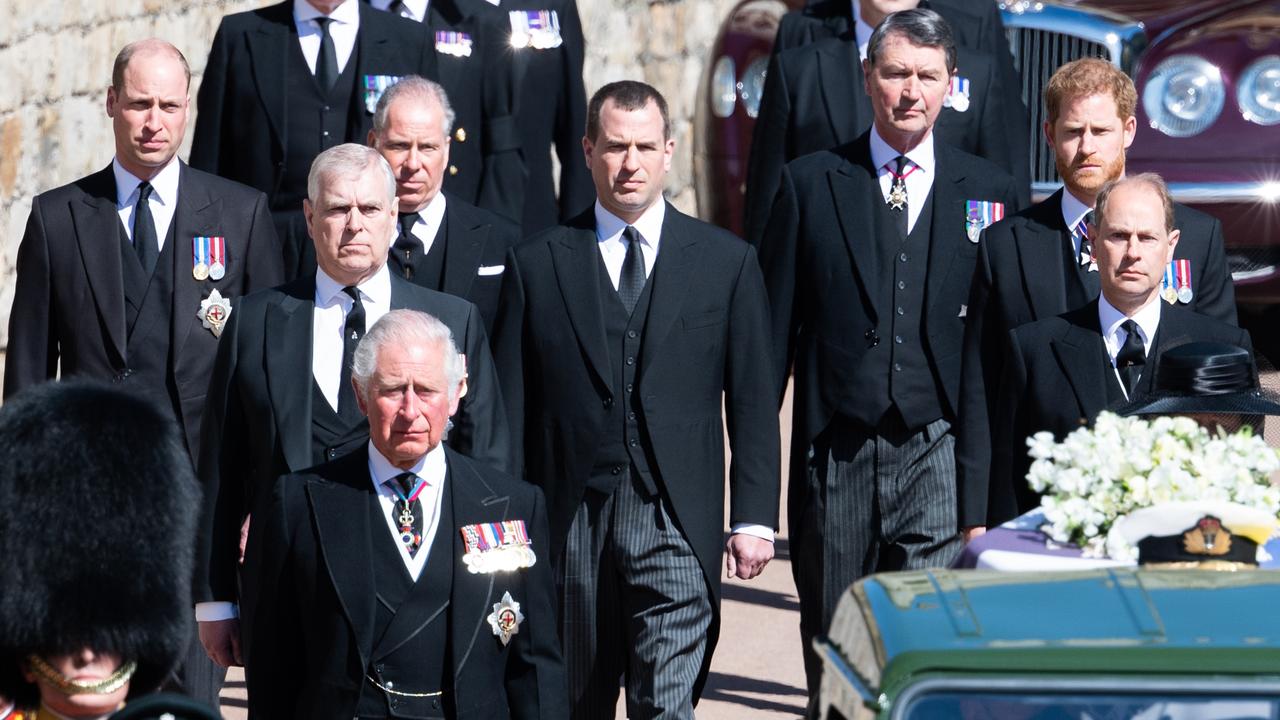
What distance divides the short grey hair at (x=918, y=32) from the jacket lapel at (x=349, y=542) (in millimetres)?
2334

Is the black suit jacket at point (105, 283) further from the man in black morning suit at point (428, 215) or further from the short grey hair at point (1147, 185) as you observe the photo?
the short grey hair at point (1147, 185)

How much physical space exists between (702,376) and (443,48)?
2.49 meters

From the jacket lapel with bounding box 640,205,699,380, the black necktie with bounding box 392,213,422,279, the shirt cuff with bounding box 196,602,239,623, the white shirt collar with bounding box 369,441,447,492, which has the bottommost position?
the shirt cuff with bounding box 196,602,239,623

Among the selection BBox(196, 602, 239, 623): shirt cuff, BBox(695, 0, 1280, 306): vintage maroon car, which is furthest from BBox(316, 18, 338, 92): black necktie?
BBox(695, 0, 1280, 306): vintage maroon car

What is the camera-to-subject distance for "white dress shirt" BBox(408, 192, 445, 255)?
766cm

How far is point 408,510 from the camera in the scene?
6.00 m

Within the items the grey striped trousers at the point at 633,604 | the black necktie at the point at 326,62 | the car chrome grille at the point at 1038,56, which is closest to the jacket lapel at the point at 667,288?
the grey striped trousers at the point at 633,604

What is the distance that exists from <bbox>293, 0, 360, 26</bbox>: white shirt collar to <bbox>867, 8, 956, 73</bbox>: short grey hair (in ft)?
6.12

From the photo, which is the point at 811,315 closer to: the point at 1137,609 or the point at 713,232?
the point at 713,232

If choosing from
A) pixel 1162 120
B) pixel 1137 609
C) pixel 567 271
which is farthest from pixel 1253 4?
pixel 1137 609

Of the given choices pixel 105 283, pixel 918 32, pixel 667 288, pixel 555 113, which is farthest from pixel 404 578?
pixel 555 113

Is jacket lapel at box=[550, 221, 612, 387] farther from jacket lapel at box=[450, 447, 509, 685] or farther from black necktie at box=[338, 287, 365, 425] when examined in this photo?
jacket lapel at box=[450, 447, 509, 685]

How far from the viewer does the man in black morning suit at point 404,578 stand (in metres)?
5.88

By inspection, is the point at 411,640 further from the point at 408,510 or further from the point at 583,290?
the point at 583,290
